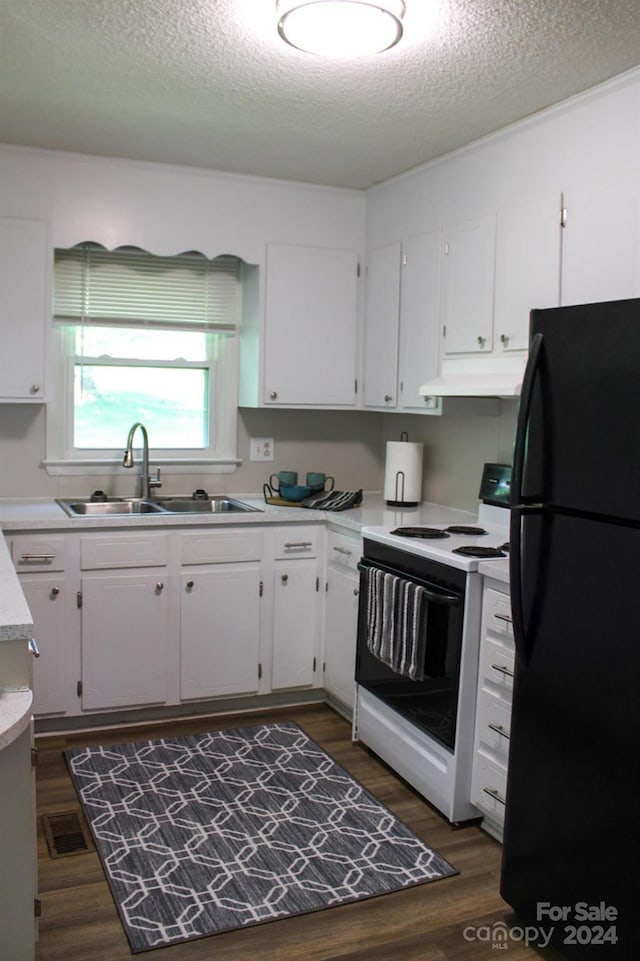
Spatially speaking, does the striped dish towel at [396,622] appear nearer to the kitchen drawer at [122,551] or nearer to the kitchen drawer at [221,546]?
the kitchen drawer at [221,546]

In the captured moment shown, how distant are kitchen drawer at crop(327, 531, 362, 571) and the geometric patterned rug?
2.50ft

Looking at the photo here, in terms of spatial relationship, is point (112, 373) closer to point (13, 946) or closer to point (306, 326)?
point (306, 326)

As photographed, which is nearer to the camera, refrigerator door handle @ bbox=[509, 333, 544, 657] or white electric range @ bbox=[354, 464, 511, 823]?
refrigerator door handle @ bbox=[509, 333, 544, 657]

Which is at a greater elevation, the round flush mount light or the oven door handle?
the round flush mount light

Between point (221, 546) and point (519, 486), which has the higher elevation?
point (519, 486)

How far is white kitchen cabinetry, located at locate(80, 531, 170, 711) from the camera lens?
3607mm

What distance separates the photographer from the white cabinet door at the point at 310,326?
4.21m

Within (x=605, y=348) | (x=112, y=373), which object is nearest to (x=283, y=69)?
(x=605, y=348)

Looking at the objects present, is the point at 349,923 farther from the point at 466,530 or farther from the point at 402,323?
the point at 402,323

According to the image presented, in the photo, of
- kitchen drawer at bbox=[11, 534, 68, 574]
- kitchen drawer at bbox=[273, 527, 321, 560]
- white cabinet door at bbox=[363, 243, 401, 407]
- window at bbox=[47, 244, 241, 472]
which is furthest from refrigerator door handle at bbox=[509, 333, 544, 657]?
window at bbox=[47, 244, 241, 472]

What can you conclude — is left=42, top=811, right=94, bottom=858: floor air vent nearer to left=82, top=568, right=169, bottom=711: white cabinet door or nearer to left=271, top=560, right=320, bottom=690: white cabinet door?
left=82, top=568, right=169, bottom=711: white cabinet door

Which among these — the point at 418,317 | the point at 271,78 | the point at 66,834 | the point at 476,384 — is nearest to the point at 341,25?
the point at 271,78

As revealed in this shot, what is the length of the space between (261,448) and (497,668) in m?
2.11

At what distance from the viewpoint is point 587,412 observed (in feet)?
6.86
